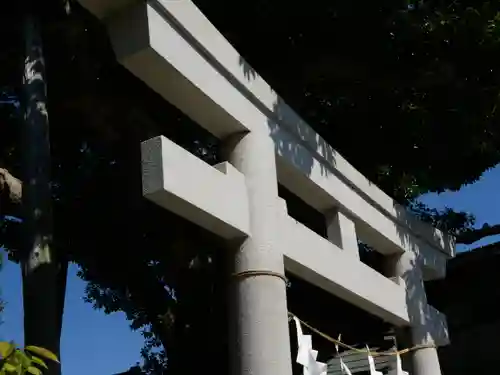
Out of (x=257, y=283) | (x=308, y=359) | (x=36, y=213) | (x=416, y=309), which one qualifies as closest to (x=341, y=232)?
(x=308, y=359)

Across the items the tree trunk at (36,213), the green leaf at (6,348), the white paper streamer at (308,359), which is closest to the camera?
the green leaf at (6,348)

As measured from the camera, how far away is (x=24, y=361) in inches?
63.1

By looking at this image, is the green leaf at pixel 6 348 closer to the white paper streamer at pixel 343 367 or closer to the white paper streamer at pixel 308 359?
the white paper streamer at pixel 308 359

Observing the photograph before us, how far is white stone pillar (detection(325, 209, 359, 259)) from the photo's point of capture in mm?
4008

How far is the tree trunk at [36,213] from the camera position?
4190mm

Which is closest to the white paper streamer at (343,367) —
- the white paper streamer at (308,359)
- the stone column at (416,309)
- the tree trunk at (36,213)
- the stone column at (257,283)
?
the stone column at (416,309)

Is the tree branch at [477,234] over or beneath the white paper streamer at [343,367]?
over

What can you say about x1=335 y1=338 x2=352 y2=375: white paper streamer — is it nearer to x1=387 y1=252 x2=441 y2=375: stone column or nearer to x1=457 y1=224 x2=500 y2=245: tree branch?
x1=387 y1=252 x2=441 y2=375: stone column

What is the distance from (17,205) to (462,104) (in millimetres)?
3731

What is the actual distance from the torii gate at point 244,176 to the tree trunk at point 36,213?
66.5 inches

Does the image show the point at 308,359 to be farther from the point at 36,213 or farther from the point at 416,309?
the point at 36,213

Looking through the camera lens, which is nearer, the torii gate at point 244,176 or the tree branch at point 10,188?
the torii gate at point 244,176

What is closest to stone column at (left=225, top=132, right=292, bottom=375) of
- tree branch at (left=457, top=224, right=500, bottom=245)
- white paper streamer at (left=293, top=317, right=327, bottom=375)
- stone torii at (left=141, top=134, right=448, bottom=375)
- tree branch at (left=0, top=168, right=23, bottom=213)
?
stone torii at (left=141, top=134, right=448, bottom=375)

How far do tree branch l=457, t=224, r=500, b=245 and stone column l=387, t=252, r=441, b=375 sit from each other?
1.89 m
